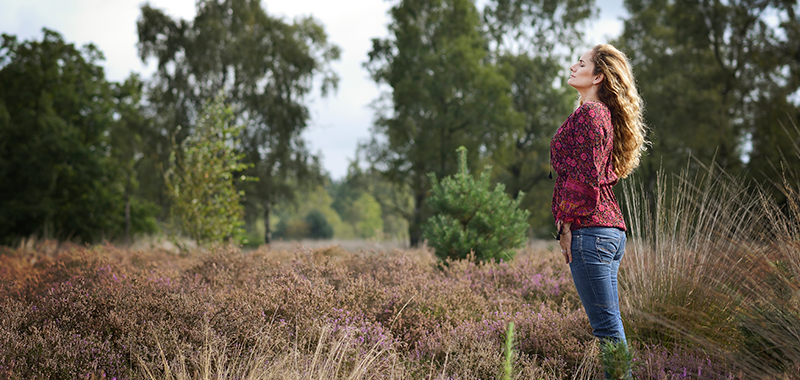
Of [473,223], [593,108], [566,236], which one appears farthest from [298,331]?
[473,223]

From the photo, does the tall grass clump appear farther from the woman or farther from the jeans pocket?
the jeans pocket

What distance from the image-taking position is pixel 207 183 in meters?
9.00

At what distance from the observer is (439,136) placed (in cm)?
1805

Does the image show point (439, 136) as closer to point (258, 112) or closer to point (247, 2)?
point (258, 112)

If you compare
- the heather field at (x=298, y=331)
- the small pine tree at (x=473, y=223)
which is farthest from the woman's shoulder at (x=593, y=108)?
the small pine tree at (x=473, y=223)

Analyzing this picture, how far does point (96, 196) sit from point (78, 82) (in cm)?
500

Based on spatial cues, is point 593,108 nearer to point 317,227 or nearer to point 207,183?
point 207,183

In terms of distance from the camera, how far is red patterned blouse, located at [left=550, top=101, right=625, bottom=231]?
8.29 ft

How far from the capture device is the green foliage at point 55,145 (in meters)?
17.5

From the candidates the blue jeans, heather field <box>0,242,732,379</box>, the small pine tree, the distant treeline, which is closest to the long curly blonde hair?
the blue jeans

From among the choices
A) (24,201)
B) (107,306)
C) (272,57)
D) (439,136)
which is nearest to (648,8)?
(439,136)

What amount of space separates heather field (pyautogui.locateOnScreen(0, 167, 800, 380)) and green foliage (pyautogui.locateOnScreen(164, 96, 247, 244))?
439cm

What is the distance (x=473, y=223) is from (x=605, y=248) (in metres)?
4.05

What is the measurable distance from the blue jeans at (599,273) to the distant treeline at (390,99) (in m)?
13.2
